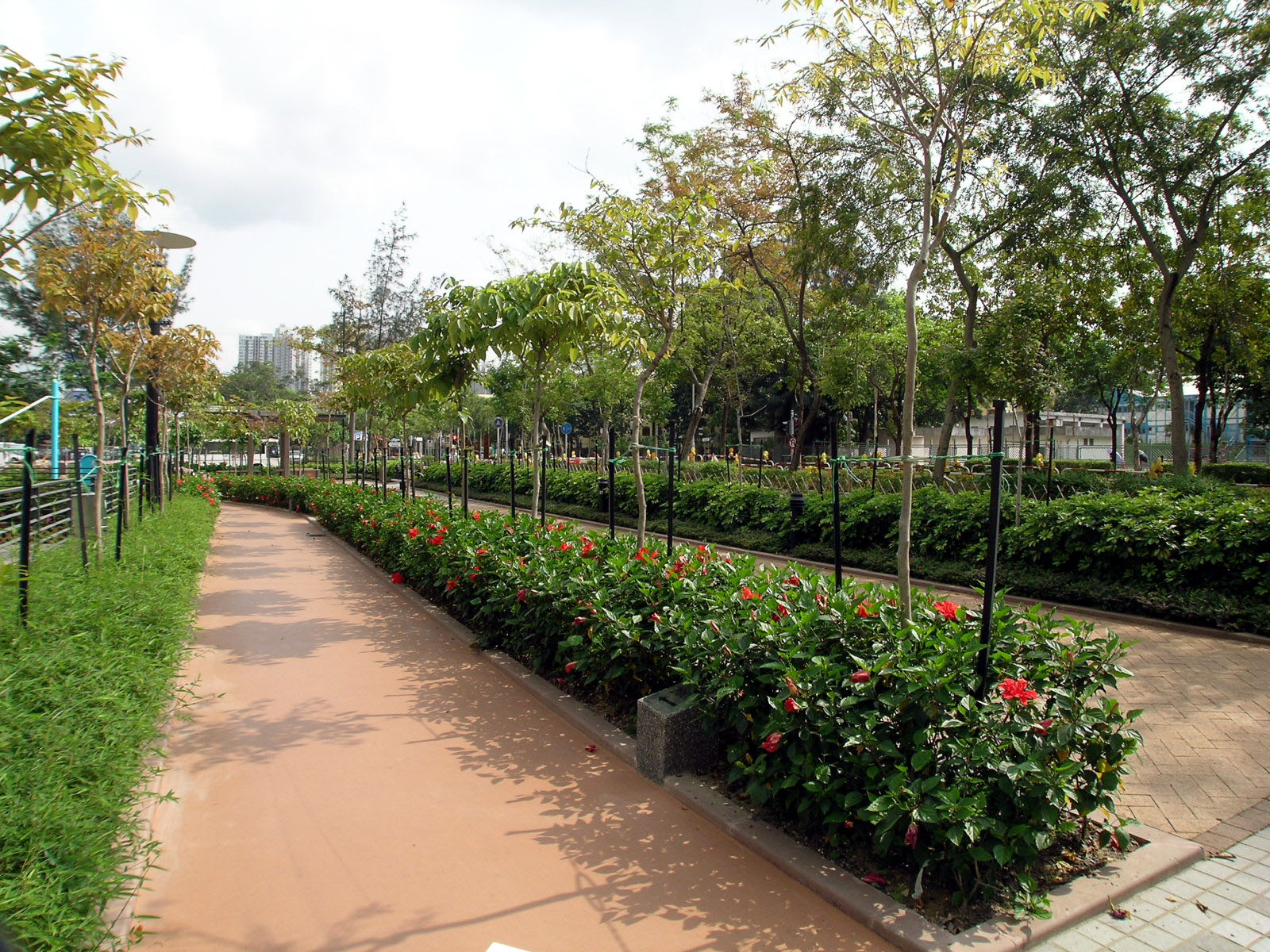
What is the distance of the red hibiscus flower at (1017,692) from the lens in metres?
2.81

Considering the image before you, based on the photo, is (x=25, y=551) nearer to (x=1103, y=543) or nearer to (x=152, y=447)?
(x=1103, y=543)

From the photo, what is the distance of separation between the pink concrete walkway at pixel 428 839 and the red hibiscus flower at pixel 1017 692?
96 centimetres

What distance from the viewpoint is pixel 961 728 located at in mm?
2889

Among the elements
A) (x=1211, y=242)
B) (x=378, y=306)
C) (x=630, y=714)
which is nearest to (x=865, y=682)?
(x=630, y=714)

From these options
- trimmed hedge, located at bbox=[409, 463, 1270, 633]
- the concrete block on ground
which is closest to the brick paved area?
the concrete block on ground

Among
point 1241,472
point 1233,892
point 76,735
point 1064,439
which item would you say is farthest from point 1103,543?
point 1064,439

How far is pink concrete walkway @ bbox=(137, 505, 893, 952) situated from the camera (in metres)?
2.69

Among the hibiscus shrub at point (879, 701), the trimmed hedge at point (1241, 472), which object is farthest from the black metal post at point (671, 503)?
the trimmed hedge at point (1241, 472)

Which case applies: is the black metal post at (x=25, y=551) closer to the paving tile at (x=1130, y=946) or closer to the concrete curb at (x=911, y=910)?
the concrete curb at (x=911, y=910)

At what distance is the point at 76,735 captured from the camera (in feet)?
9.84

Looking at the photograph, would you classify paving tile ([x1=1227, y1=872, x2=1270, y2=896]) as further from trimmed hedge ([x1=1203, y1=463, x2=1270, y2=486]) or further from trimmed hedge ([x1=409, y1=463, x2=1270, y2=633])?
trimmed hedge ([x1=1203, y1=463, x2=1270, y2=486])

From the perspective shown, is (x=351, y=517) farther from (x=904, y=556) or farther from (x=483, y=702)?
(x=904, y=556)

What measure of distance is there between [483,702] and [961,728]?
3060 millimetres

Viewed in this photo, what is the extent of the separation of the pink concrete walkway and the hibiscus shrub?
0.39 meters
